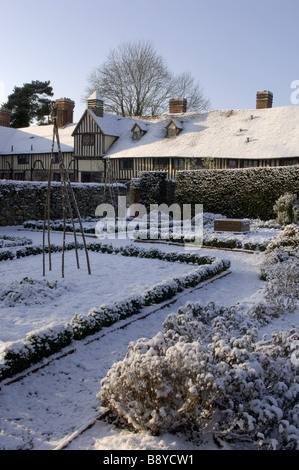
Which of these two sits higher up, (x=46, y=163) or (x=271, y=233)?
(x=46, y=163)

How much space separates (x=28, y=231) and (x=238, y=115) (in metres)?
18.3

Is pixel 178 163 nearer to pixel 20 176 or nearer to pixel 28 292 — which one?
pixel 20 176

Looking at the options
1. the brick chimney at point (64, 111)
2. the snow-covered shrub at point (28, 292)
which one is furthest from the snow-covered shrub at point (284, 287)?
the brick chimney at point (64, 111)

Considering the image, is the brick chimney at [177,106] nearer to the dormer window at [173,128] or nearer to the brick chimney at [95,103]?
the dormer window at [173,128]

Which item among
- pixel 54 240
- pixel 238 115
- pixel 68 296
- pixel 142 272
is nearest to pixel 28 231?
pixel 54 240

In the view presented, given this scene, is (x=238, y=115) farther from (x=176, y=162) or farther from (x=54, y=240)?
(x=54, y=240)

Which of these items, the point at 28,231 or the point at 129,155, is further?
the point at 129,155

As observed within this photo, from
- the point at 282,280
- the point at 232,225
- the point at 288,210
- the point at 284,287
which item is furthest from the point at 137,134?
the point at 284,287

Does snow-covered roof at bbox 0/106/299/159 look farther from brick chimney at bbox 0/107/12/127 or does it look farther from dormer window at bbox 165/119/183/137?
brick chimney at bbox 0/107/12/127

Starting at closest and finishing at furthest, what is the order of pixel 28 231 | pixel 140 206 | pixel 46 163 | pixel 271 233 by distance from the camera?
pixel 271 233, pixel 28 231, pixel 140 206, pixel 46 163

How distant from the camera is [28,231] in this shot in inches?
600

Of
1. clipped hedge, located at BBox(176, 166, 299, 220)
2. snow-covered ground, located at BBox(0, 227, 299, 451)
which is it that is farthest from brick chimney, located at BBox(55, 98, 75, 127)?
snow-covered ground, located at BBox(0, 227, 299, 451)

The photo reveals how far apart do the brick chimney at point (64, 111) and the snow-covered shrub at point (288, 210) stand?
24.3m

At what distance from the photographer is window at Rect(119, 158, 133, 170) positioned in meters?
28.8
